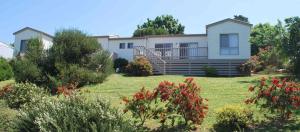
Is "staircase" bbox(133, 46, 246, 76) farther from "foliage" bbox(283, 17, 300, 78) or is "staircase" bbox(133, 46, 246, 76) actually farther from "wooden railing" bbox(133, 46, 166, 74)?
"foliage" bbox(283, 17, 300, 78)

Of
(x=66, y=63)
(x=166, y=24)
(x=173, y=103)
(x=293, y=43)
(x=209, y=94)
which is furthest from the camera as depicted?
(x=166, y=24)

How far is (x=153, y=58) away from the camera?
30.9 metres

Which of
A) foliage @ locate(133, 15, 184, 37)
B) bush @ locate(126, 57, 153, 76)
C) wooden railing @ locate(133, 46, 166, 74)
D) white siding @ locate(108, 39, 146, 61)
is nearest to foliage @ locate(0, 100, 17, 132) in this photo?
bush @ locate(126, 57, 153, 76)

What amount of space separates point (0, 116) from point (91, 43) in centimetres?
1238

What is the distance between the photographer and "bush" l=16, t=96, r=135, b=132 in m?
9.14

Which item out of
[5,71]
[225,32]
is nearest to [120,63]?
[225,32]

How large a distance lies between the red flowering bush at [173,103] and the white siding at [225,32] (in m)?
21.4

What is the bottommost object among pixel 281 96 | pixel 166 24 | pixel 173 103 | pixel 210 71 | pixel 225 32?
pixel 173 103

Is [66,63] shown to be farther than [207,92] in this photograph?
Yes

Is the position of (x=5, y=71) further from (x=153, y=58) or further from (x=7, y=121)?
(x=7, y=121)

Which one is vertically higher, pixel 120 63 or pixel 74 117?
pixel 120 63

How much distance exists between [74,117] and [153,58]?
2163 centimetres

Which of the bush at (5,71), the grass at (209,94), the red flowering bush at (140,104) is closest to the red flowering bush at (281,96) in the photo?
the grass at (209,94)

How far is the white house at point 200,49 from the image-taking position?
3045cm
